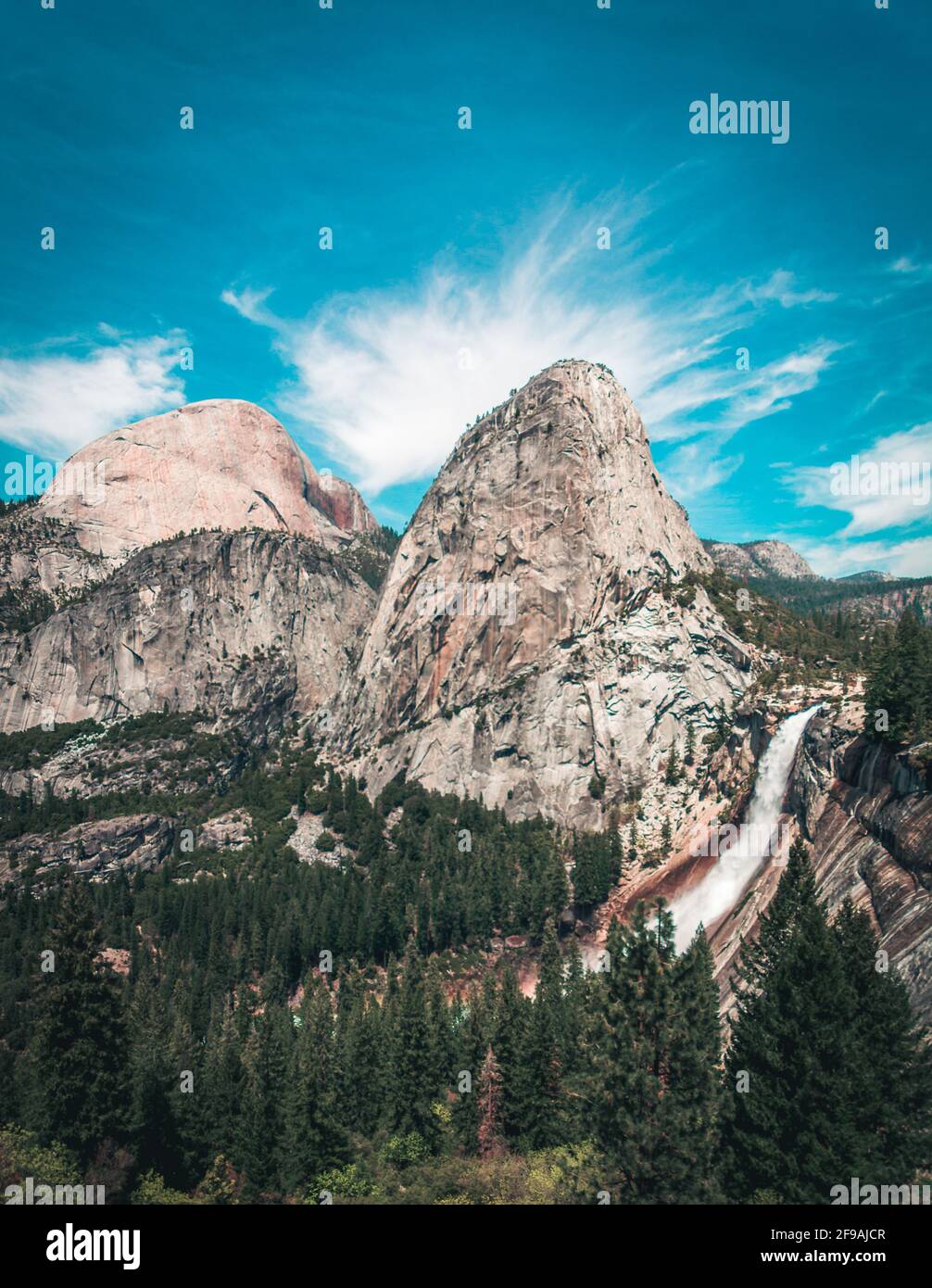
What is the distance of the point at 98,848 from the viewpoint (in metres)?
140

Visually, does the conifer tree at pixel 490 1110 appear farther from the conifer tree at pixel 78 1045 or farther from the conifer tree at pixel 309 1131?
the conifer tree at pixel 78 1045

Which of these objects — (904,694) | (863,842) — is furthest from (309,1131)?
(904,694)

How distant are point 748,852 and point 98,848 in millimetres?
117007

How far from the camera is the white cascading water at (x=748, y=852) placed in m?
74.9

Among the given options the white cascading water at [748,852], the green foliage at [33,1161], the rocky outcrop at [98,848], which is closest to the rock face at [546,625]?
the white cascading water at [748,852]

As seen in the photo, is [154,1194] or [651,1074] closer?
[651,1074]

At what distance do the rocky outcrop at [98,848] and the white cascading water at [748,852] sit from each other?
102m

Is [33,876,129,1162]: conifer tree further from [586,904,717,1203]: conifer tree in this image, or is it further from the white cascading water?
the white cascading water

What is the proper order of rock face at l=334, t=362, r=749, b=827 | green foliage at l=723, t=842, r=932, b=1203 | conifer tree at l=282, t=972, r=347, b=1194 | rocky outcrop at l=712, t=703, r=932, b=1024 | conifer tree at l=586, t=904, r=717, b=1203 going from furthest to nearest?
rock face at l=334, t=362, r=749, b=827 → rocky outcrop at l=712, t=703, r=932, b=1024 → conifer tree at l=282, t=972, r=347, b=1194 → conifer tree at l=586, t=904, r=717, b=1203 → green foliage at l=723, t=842, r=932, b=1203

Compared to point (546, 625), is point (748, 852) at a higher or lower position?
lower

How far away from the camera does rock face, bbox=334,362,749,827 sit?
125688 mm

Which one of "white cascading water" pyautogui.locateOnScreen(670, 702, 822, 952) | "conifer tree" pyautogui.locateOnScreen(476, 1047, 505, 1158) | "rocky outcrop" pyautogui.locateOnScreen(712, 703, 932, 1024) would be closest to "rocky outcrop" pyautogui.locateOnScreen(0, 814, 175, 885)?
"white cascading water" pyautogui.locateOnScreen(670, 702, 822, 952)

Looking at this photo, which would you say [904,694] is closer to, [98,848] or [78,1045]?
[78,1045]

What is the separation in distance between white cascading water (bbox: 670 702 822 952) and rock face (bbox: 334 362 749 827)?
3589 cm
